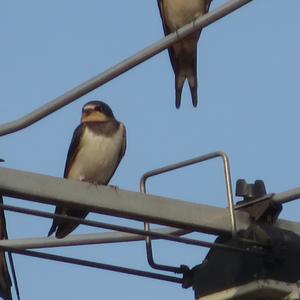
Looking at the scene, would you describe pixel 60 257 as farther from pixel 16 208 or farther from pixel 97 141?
pixel 97 141

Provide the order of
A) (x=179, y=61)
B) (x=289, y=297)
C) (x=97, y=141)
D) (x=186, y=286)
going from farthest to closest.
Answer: (x=179, y=61) → (x=97, y=141) → (x=186, y=286) → (x=289, y=297)

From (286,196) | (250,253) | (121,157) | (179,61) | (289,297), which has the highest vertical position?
(179,61)

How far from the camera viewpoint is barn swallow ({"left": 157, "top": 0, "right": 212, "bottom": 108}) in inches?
293

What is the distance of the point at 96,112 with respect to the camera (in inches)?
272

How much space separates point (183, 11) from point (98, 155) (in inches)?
75.9

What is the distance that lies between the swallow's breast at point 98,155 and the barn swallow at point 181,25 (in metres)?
0.75

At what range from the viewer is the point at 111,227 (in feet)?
11.4

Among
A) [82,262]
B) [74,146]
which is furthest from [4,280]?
[82,262]

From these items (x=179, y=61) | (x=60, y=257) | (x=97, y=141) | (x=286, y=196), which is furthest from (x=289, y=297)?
(x=179, y=61)

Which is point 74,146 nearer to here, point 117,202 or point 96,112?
point 96,112

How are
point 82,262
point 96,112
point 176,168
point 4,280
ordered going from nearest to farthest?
1. point 82,262
2. point 176,168
3. point 4,280
4. point 96,112

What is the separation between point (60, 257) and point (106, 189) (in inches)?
10.9

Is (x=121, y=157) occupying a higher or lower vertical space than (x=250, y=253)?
higher

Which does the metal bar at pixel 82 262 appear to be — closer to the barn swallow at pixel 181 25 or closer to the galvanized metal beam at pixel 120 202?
the galvanized metal beam at pixel 120 202
